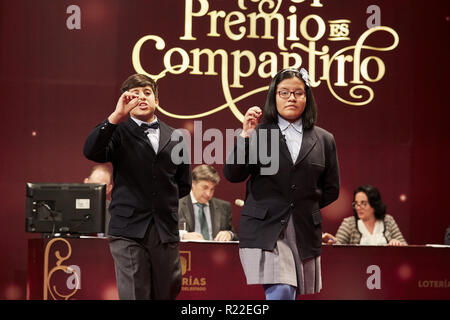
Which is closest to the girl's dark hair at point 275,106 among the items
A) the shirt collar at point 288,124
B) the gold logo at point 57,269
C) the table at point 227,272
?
the shirt collar at point 288,124

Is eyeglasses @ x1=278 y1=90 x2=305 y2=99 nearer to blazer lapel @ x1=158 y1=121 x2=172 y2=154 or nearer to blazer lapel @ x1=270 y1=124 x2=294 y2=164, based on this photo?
blazer lapel @ x1=270 y1=124 x2=294 y2=164

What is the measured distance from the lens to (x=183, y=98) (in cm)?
849

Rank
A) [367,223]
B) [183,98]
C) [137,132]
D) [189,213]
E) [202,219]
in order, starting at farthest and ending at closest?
1. [183,98]
2. [367,223]
3. [202,219]
4. [189,213]
5. [137,132]

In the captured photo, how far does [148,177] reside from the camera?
4.01 m

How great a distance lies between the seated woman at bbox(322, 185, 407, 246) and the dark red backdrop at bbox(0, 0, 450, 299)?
3.58 feet

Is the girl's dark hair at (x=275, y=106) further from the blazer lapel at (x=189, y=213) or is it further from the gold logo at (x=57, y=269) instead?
the blazer lapel at (x=189, y=213)

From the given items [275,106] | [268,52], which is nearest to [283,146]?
[275,106]

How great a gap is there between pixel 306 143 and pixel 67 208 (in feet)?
7.00

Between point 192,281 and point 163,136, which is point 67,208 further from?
point 163,136

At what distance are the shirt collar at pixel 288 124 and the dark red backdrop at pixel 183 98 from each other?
446 cm

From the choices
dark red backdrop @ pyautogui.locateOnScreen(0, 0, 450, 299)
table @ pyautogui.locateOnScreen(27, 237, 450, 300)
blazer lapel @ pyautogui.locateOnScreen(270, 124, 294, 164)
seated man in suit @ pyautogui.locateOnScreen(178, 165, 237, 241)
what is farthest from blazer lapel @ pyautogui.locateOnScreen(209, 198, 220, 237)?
blazer lapel @ pyautogui.locateOnScreen(270, 124, 294, 164)
